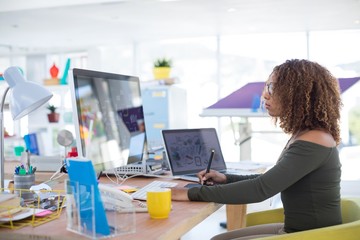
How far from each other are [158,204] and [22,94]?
0.60m

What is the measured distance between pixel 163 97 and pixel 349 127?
304 cm

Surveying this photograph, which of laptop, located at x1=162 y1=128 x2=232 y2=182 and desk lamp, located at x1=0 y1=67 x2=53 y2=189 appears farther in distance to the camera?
laptop, located at x1=162 y1=128 x2=232 y2=182

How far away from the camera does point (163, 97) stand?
18.9ft

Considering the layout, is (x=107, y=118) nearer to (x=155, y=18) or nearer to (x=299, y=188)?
(x=299, y=188)

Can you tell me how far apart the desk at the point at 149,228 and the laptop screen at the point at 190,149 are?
23.5 inches

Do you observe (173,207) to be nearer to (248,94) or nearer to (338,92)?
(338,92)

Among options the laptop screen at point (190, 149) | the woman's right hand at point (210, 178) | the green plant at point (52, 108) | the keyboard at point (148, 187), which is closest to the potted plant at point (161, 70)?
the green plant at point (52, 108)

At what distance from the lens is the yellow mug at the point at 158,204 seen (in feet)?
4.13

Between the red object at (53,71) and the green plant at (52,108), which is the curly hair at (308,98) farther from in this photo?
the red object at (53,71)

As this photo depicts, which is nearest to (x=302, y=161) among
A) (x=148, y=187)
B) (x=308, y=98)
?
(x=308, y=98)

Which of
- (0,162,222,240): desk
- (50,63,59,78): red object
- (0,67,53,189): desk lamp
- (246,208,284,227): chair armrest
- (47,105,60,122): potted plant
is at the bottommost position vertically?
(246,208,284,227): chair armrest

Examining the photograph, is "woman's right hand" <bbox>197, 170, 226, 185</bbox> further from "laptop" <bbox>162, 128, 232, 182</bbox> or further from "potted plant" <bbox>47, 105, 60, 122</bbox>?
"potted plant" <bbox>47, 105, 60, 122</bbox>

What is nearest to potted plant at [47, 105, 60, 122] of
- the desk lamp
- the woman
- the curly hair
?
the desk lamp

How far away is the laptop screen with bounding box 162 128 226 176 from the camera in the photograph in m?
2.03
